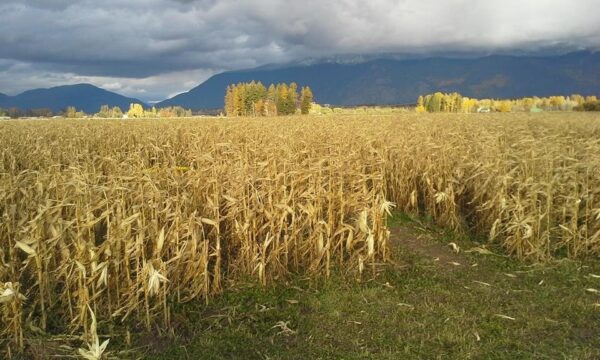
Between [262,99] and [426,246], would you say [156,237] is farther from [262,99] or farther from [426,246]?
[262,99]

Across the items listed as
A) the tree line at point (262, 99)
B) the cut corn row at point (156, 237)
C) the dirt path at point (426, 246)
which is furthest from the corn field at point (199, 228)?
the tree line at point (262, 99)

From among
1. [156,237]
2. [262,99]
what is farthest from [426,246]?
[262,99]

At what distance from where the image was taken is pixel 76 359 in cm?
389

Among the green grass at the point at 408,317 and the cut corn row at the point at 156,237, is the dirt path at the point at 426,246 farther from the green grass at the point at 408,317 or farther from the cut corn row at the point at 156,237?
the cut corn row at the point at 156,237

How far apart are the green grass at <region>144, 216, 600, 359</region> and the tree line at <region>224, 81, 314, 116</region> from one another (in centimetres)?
7110

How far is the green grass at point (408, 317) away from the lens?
13.6 feet

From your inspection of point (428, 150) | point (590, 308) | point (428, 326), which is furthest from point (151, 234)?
point (428, 150)

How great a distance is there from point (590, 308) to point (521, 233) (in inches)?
74.6

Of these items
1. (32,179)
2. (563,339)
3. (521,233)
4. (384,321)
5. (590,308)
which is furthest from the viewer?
(521,233)

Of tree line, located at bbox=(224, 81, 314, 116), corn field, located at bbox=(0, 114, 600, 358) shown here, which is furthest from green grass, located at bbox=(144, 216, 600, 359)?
tree line, located at bbox=(224, 81, 314, 116)

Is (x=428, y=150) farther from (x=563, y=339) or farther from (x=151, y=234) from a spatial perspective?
(x=151, y=234)

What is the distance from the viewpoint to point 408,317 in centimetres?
476

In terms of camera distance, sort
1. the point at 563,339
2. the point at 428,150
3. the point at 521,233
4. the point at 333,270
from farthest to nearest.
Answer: the point at 428,150 < the point at 521,233 < the point at 333,270 < the point at 563,339

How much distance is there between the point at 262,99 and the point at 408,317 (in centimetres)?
7741
